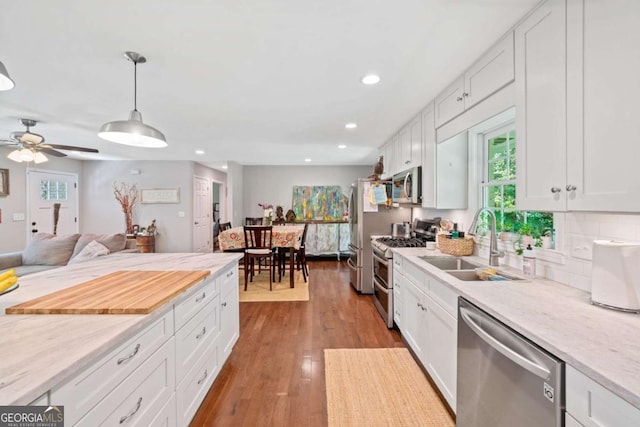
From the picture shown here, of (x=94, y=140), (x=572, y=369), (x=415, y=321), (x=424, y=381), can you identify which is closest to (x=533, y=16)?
(x=572, y=369)

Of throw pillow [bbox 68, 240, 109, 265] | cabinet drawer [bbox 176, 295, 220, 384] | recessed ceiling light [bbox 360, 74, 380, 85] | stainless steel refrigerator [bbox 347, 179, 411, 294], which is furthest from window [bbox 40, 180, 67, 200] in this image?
recessed ceiling light [bbox 360, 74, 380, 85]

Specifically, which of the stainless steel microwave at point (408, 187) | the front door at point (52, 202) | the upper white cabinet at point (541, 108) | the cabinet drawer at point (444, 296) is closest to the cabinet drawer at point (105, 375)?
the cabinet drawer at point (444, 296)

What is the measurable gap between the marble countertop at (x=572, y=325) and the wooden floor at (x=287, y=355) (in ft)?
4.11

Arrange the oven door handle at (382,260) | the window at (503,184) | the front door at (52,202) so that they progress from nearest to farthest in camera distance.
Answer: the window at (503,184) < the oven door handle at (382,260) < the front door at (52,202)

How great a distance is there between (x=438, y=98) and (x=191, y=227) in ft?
19.3

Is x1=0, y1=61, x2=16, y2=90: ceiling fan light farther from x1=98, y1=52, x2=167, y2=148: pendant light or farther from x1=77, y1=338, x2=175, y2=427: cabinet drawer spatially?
x1=77, y1=338, x2=175, y2=427: cabinet drawer

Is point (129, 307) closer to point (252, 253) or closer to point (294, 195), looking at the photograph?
point (252, 253)

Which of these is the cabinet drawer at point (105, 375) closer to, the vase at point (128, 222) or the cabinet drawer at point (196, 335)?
the cabinet drawer at point (196, 335)

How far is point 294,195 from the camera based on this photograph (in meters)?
7.16

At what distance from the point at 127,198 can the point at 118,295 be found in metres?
6.05

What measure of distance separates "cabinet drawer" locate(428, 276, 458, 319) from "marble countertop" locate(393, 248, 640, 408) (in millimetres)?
83

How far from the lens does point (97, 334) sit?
3.19ft

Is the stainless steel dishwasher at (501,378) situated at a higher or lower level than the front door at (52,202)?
lower

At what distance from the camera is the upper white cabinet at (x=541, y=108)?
4.20 feet
